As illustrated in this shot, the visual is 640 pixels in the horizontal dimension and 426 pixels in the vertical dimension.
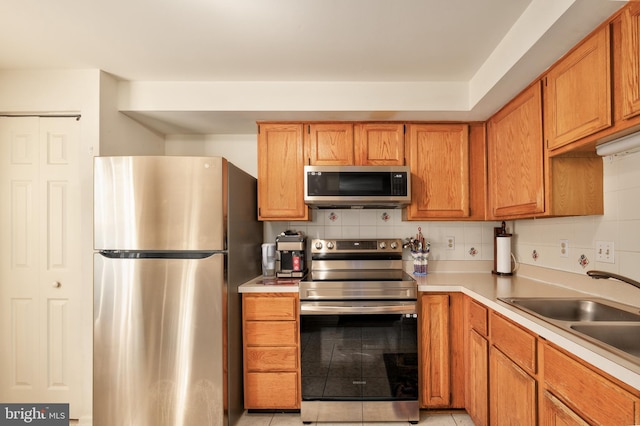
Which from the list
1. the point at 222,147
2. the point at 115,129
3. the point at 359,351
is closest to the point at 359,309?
the point at 359,351

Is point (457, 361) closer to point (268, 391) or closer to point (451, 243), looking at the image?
point (451, 243)

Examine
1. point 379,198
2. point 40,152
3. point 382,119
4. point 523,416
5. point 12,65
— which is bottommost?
point 523,416

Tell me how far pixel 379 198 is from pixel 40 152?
2.35 m

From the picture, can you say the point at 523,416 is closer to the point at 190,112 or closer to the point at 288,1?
the point at 288,1

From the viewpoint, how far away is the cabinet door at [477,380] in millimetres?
1772

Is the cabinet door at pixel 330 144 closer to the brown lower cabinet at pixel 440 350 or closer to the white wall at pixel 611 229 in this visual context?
the brown lower cabinet at pixel 440 350

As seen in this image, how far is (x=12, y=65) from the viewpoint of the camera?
2.04 m

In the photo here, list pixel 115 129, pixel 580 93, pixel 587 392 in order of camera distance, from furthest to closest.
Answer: pixel 115 129, pixel 580 93, pixel 587 392

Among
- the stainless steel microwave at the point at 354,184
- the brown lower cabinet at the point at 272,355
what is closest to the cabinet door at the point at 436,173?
the stainless steel microwave at the point at 354,184

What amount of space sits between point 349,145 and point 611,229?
5.35 ft

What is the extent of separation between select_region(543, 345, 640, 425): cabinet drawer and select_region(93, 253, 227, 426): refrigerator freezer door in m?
1.65

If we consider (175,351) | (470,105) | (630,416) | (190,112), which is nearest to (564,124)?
(470,105)

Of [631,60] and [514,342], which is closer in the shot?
[631,60]

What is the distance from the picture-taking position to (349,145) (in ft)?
7.97
